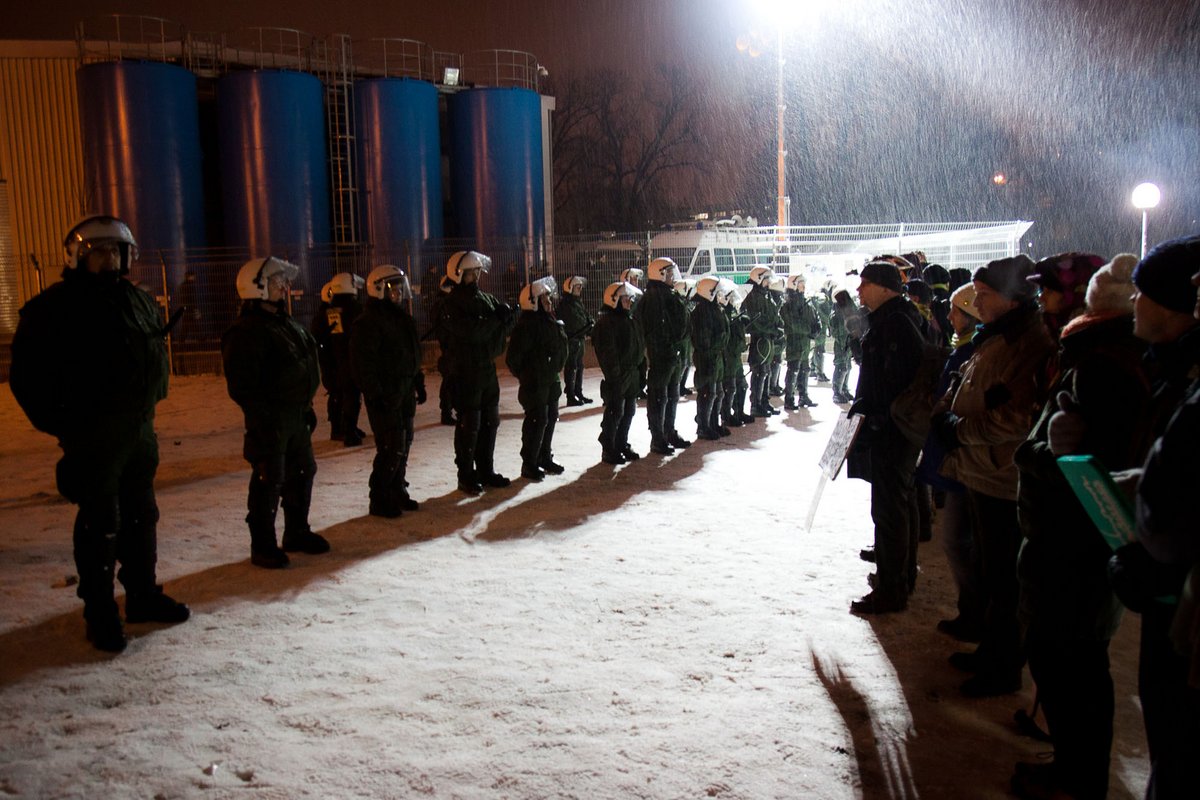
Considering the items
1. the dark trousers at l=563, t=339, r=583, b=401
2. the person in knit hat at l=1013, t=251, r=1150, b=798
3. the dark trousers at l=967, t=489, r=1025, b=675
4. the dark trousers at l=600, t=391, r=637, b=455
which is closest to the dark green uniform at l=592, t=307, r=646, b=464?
the dark trousers at l=600, t=391, r=637, b=455

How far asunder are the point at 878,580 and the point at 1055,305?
2.10 metres

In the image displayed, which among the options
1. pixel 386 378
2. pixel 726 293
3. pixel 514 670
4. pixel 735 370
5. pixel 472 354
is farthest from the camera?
pixel 726 293

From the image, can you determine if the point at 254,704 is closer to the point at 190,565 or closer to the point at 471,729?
the point at 471,729

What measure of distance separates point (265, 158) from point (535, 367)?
55.0 ft

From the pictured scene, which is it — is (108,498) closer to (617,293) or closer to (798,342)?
(617,293)

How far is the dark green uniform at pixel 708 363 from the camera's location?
11.4m

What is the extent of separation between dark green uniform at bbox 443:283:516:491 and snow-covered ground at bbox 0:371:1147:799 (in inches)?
28.5

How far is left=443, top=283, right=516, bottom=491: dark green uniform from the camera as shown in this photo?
8.12 metres

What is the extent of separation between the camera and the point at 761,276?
13.7 m

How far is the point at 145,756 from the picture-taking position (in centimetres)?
375

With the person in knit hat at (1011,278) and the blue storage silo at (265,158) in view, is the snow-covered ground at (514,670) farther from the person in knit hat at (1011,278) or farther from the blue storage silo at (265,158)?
the blue storage silo at (265,158)

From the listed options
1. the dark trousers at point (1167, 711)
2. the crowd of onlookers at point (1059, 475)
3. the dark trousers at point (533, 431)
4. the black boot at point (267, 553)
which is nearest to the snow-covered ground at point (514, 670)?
the black boot at point (267, 553)

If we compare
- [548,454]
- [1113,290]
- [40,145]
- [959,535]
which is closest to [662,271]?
[548,454]

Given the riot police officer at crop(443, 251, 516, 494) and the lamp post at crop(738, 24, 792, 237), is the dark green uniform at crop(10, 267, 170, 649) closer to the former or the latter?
the riot police officer at crop(443, 251, 516, 494)
